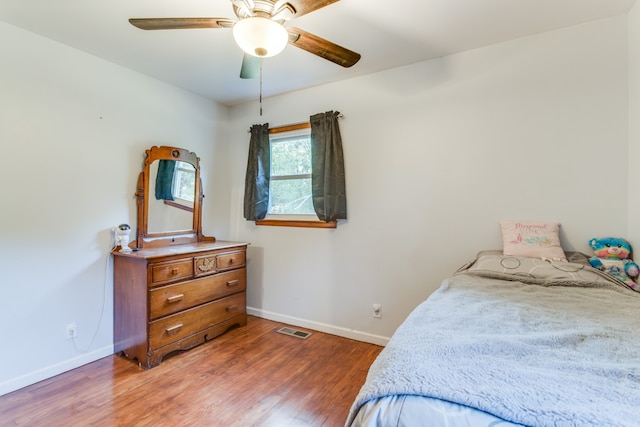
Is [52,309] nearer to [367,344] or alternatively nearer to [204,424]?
[204,424]

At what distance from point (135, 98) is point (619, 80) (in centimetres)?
373

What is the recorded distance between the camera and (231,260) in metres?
2.98

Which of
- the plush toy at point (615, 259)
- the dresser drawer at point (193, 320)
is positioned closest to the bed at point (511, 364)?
the plush toy at point (615, 259)

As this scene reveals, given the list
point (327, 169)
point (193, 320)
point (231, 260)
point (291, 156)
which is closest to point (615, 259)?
point (327, 169)

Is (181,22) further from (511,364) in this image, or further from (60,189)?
(511,364)

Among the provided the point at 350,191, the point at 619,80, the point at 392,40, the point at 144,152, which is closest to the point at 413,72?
the point at 392,40

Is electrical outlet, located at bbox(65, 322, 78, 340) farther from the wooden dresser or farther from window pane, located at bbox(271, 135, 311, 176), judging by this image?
window pane, located at bbox(271, 135, 311, 176)

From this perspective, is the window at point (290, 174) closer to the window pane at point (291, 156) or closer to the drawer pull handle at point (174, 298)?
the window pane at point (291, 156)

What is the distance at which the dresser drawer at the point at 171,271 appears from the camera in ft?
7.48

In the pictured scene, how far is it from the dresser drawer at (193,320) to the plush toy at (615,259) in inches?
113

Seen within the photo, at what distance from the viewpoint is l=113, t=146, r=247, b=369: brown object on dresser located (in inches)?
90.2

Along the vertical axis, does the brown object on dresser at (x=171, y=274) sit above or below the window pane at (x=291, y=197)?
below

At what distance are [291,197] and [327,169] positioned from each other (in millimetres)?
609

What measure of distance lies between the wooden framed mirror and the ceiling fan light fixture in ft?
6.01
